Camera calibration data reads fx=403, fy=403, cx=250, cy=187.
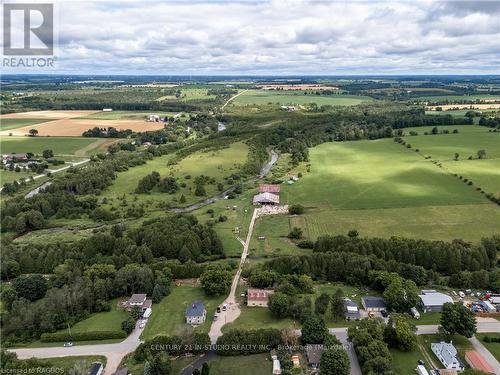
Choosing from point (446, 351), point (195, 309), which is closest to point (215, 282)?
point (195, 309)

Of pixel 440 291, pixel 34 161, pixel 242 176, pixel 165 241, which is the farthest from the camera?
pixel 34 161

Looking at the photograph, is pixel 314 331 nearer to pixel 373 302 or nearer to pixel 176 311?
pixel 373 302

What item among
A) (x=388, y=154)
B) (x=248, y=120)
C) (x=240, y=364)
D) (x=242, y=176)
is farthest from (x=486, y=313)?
(x=248, y=120)

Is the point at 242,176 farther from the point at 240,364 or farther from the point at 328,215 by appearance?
the point at 240,364

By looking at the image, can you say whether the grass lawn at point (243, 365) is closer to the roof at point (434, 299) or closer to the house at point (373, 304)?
the house at point (373, 304)

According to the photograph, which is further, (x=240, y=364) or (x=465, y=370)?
(x=240, y=364)

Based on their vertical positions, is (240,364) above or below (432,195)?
below

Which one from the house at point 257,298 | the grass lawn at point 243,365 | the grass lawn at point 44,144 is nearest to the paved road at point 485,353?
the grass lawn at point 243,365

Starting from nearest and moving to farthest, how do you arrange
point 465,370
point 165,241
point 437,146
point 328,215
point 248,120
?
point 465,370, point 165,241, point 328,215, point 437,146, point 248,120
